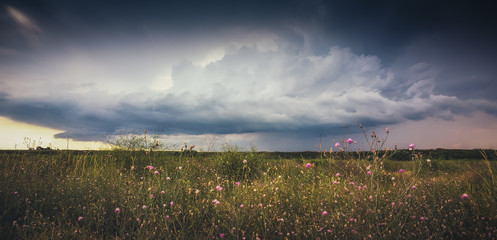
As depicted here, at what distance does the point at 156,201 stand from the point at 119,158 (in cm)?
563

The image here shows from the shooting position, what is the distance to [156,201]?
13.0 ft

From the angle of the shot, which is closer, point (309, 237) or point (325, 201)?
point (309, 237)

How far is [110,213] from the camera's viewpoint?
3734 millimetres

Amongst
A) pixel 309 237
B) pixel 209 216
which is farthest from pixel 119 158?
pixel 309 237

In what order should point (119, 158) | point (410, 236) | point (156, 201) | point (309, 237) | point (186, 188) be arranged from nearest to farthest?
point (410, 236) < point (309, 237) < point (156, 201) < point (186, 188) < point (119, 158)

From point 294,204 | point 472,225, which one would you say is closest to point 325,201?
point 294,204

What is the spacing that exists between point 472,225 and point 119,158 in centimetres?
902

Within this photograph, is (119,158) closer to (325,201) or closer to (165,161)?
(165,161)

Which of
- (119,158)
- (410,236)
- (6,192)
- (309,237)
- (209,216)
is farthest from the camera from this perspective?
(119,158)

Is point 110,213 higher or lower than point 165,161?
lower

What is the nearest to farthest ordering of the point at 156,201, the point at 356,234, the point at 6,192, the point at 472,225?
the point at 356,234 < the point at 472,225 < the point at 156,201 < the point at 6,192

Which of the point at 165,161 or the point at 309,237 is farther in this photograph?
the point at 165,161

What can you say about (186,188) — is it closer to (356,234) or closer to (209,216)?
(209,216)

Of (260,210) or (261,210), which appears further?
(260,210)
